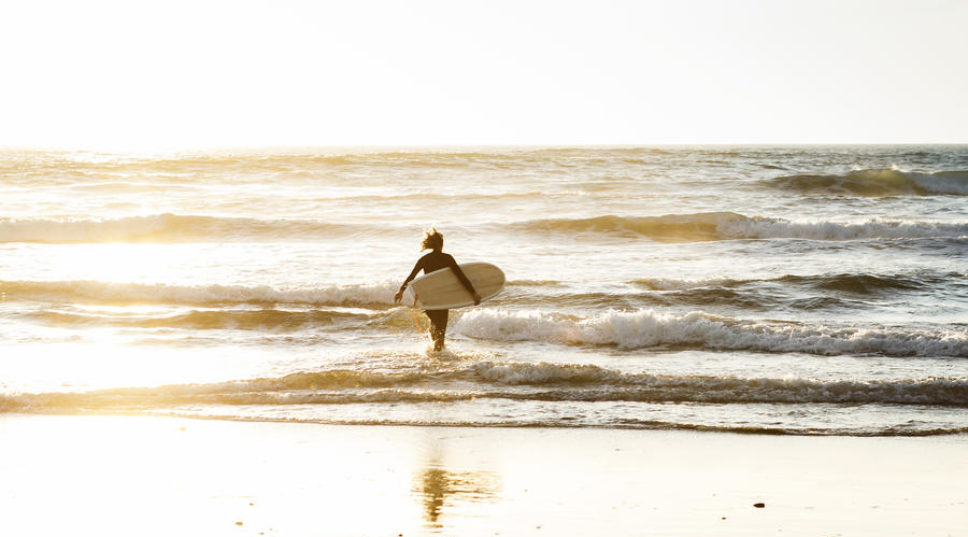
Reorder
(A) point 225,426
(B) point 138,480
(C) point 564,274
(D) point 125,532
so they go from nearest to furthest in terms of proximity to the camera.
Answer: (D) point 125,532 < (B) point 138,480 < (A) point 225,426 < (C) point 564,274

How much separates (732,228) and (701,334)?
1284 cm

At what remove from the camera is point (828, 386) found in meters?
9.75

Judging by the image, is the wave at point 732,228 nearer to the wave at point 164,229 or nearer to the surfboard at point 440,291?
the wave at point 164,229

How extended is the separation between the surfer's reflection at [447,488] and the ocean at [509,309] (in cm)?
179

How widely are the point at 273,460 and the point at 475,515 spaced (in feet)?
6.73

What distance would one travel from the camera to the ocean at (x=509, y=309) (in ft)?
31.1

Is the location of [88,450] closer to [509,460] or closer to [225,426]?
[225,426]

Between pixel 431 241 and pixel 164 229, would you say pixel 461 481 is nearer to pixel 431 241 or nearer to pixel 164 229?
pixel 431 241

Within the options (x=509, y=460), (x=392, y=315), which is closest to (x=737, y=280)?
(x=392, y=315)

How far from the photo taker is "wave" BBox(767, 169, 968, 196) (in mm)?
34469

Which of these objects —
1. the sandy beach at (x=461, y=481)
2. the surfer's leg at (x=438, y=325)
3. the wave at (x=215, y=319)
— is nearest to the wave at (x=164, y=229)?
the wave at (x=215, y=319)

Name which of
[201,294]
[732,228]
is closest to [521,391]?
[201,294]

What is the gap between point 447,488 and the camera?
21.4 feet

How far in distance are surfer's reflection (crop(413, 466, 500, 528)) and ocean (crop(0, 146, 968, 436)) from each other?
5.87ft
